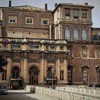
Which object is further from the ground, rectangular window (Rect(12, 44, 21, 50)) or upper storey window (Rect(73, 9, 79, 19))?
upper storey window (Rect(73, 9, 79, 19))

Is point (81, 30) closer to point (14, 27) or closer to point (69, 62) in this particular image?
point (69, 62)

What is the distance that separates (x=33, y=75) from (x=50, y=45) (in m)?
6.25

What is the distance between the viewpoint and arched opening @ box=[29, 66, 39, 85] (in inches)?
2418

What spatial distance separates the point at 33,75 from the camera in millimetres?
61500

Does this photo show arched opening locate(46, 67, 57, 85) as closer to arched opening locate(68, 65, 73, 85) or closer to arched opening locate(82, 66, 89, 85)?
arched opening locate(68, 65, 73, 85)

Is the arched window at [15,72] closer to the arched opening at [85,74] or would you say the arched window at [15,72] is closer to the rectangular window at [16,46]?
the rectangular window at [16,46]

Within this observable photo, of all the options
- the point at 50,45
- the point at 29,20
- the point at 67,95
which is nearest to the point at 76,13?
the point at 50,45

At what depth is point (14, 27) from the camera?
68562 mm

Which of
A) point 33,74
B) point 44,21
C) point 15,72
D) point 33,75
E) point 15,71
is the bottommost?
point 33,75

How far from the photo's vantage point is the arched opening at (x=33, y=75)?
61.4 meters

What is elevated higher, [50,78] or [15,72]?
[15,72]

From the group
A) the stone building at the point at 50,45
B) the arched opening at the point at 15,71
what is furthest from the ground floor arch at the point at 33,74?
the arched opening at the point at 15,71

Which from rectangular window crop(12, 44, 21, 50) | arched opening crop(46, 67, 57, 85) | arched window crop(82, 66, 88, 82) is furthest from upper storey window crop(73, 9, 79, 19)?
rectangular window crop(12, 44, 21, 50)

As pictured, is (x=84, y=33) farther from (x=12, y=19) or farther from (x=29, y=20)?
(x=12, y=19)
